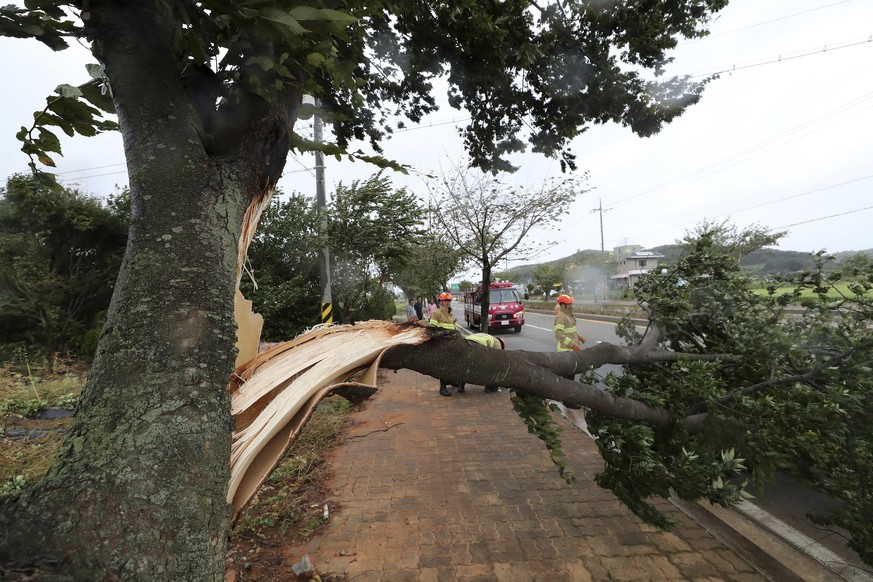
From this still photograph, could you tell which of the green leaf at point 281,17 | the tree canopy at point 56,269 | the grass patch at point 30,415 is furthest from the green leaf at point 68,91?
the tree canopy at point 56,269

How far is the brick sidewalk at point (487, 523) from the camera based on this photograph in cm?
277

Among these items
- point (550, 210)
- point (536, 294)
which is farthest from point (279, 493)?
point (536, 294)

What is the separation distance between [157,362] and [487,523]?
313 centimetres

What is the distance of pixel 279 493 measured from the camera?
385cm

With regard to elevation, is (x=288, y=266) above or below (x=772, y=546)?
above

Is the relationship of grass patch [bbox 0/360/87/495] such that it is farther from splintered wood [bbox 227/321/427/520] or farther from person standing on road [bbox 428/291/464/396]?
person standing on road [bbox 428/291/464/396]

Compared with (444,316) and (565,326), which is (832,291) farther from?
(444,316)

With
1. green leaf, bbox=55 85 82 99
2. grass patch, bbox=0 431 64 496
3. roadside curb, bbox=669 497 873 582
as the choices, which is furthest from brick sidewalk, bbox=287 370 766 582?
green leaf, bbox=55 85 82 99

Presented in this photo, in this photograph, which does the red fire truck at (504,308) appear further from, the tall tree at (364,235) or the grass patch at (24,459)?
the grass patch at (24,459)

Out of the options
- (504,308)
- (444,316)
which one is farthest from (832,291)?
(504,308)

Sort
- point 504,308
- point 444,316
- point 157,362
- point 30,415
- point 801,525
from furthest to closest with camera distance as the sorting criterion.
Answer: point 504,308 < point 444,316 < point 30,415 < point 801,525 < point 157,362

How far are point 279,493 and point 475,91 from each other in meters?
4.27

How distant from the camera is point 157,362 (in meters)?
0.90

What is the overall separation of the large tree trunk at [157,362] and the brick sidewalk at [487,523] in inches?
95.5
